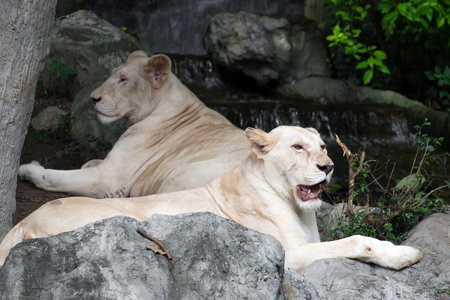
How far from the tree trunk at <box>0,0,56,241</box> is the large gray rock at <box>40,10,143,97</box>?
4.70m

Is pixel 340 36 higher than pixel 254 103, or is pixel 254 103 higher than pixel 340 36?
pixel 340 36

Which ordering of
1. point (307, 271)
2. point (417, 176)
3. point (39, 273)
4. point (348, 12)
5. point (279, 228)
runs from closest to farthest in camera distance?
point (39, 273) → point (307, 271) → point (279, 228) → point (417, 176) → point (348, 12)

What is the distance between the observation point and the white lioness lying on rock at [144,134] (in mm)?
7188

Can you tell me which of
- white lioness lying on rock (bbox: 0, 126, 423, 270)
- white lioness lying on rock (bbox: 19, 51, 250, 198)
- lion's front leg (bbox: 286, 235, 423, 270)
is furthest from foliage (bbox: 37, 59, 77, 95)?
lion's front leg (bbox: 286, 235, 423, 270)

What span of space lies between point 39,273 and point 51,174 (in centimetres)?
393

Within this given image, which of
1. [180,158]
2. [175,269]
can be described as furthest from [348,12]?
[175,269]

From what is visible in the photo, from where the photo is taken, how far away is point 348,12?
13109mm

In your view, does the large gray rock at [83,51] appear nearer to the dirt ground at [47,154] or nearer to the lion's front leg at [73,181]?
the dirt ground at [47,154]

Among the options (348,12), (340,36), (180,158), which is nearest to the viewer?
(180,158)

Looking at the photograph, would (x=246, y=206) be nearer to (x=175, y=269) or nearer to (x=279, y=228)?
(x=279, y=228)

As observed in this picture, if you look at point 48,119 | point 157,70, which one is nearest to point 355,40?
point 48,119

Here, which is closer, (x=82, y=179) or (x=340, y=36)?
(x=82, y=179)

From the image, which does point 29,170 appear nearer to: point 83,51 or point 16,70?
point 16,70

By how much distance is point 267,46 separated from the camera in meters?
13.4
